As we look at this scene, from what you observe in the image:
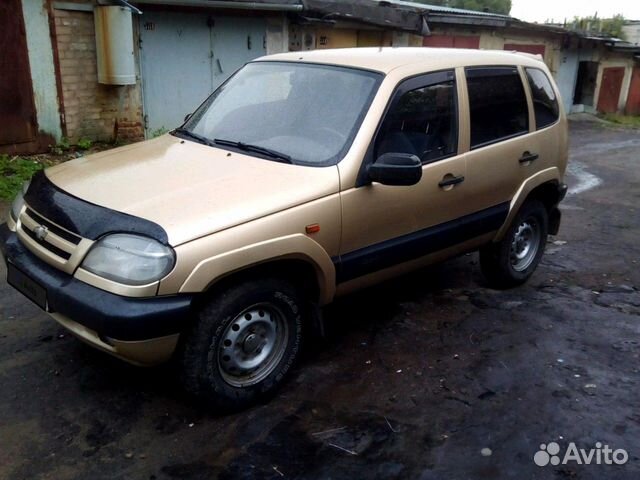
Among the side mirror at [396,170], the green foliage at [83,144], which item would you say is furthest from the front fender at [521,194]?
the green foliage at [83,144]

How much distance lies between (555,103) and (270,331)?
11.3 feet

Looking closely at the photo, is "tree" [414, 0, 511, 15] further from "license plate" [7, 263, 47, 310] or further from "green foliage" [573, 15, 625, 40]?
"license plate" [7, 263, 47, 310]

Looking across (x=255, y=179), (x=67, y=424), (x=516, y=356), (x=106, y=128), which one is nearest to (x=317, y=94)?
(x=255, y=179)

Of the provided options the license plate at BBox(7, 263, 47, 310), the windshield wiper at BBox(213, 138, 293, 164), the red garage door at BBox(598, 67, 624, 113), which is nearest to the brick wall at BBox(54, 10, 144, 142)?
the windshield wiper at BBox(213, 138, 293, 164)

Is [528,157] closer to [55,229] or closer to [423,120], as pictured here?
[423,120]

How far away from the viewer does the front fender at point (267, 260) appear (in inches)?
114

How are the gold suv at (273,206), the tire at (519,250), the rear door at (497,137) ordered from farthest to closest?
the tire at (519,250) < the rear door at (497,137) < the gold suv at (273,206)

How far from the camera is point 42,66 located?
27.3ft

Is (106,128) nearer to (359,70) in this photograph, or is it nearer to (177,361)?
(359,70)

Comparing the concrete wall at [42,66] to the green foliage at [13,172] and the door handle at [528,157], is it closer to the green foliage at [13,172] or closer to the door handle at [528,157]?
the green foliage at [13,172]

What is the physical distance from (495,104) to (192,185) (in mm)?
2513

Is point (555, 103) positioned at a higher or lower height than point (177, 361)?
higher

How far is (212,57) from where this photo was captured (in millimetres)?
10633

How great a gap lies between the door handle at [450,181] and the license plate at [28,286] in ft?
8.22
